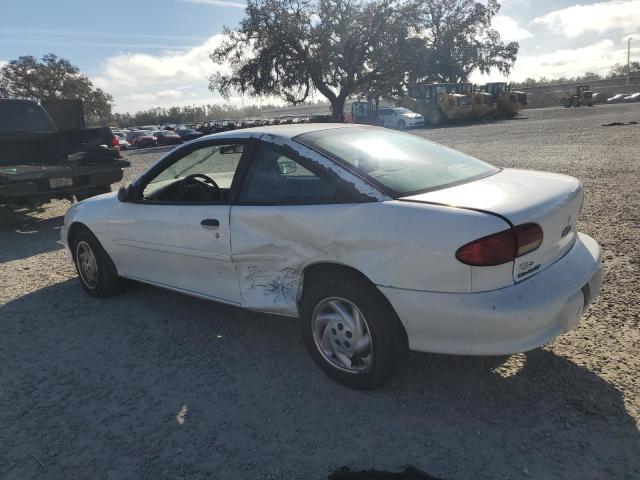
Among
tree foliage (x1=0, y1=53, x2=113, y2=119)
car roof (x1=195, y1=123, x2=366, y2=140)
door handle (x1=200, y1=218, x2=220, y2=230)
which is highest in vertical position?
tree foliage (x1=0, y1=53, x2=113, y2=119)

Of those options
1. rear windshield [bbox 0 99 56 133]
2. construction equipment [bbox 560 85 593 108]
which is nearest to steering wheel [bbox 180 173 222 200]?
rear windshield [bbox 0 99 56 133]

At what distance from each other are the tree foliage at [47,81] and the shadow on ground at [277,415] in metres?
58.7

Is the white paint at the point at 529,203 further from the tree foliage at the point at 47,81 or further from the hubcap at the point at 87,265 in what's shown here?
the tree foliage at the point at 47,81

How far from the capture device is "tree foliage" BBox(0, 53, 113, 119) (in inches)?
2133

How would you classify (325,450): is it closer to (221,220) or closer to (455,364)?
(455,364)

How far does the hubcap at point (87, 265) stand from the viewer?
4.57m

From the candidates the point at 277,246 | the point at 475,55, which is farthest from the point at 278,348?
the point at 475,55

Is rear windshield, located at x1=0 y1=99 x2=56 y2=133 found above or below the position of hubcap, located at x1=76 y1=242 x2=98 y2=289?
above

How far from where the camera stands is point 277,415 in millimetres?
2709

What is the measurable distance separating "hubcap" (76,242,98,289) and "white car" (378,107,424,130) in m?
33.0

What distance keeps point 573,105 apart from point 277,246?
51.5m

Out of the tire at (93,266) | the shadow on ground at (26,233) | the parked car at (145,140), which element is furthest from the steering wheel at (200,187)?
the parked car at (145,140)

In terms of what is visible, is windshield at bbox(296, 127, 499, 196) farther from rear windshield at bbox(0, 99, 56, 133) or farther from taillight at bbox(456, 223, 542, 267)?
Answer: rear windshield at bbox(0, 99, 56, 133)

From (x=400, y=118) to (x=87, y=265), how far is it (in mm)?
33788
